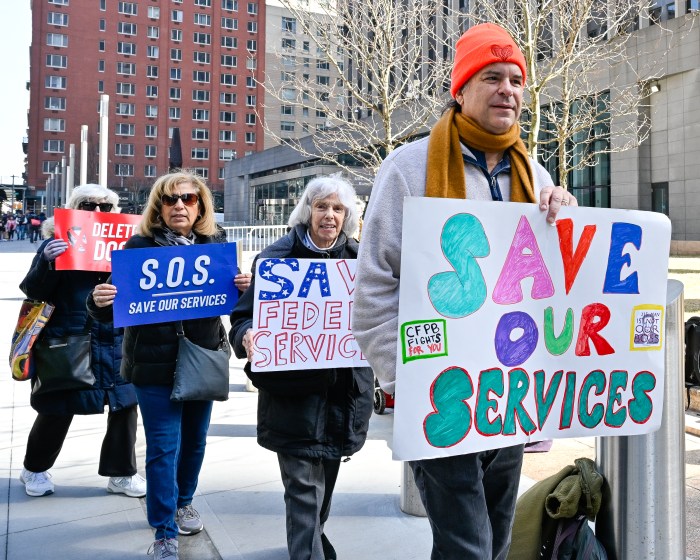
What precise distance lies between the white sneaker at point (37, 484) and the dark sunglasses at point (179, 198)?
7.01 ft

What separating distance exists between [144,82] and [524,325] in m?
109

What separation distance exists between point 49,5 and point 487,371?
112m

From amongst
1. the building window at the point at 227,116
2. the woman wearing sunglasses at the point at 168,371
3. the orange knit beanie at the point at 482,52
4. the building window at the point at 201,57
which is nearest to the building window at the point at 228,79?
the building window at the point at 201,57

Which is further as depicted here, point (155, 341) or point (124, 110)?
point (124, 110)

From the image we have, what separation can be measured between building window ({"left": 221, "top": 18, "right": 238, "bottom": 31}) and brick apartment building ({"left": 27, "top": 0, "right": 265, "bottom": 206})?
0.16m

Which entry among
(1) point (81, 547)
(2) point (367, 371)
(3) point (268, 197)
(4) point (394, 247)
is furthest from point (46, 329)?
(3) point (268, 197)

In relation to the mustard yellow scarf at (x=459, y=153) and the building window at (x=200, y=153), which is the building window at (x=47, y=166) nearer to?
the building window at (x=200, y=153)

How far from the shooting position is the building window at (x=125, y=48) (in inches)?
4028

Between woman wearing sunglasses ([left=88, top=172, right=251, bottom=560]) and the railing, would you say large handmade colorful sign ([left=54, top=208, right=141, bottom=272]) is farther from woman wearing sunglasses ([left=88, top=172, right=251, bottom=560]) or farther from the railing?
the railing

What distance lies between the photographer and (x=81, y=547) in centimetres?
392

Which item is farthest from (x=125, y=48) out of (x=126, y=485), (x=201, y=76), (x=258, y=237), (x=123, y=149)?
(x=126, y=485)

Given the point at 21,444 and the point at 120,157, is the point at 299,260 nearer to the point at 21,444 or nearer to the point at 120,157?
the point at 21,444

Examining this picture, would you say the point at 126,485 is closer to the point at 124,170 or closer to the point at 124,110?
the point at 124,170

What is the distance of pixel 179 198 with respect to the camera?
3.97 m
